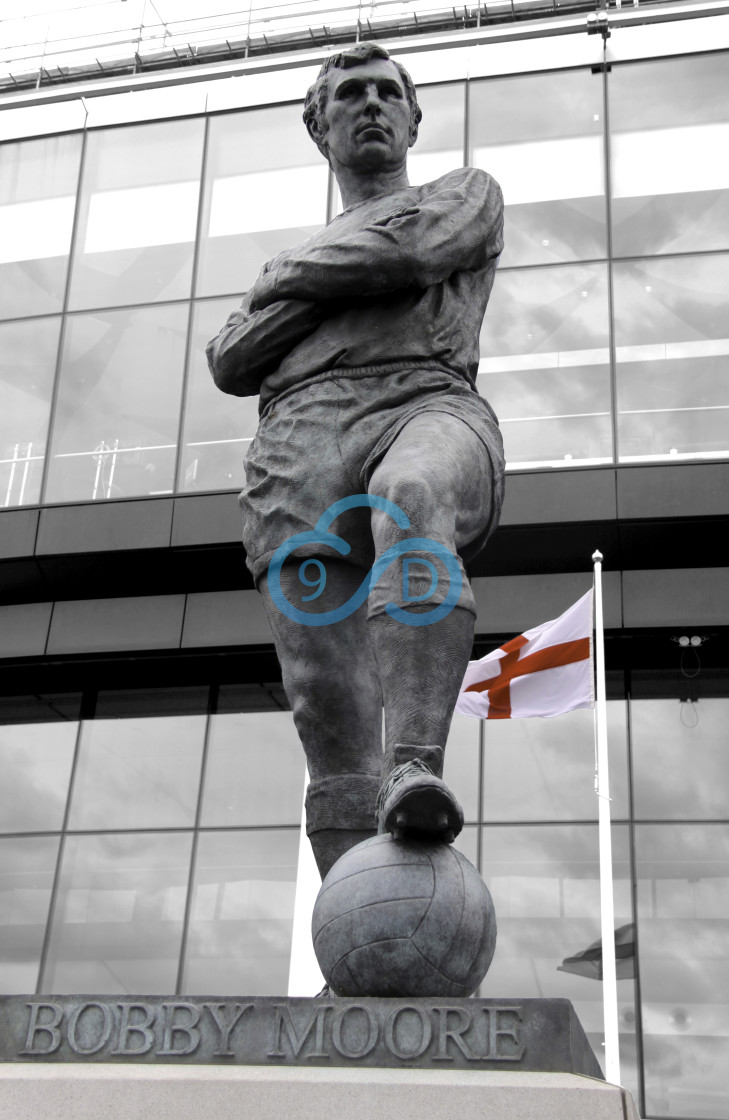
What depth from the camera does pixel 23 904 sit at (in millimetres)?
17016

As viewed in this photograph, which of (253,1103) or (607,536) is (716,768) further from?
(253,1103)

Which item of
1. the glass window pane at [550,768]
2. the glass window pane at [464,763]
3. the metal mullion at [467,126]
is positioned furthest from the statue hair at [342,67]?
the metal mullion at [467,126]

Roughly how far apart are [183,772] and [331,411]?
14.2 metres

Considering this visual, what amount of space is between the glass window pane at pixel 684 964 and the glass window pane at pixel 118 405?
24.3 ft

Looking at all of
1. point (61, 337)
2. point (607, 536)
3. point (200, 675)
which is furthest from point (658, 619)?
point (61, 337)

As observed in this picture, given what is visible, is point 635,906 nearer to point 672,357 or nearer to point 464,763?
point 464,763

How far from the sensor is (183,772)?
17.4m

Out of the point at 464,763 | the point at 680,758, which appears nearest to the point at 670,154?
the point at 680,758

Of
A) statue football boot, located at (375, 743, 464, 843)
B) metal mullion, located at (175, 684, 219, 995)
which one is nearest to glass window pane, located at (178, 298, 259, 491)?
metal mullion, located at (175, 684, 219, 995)

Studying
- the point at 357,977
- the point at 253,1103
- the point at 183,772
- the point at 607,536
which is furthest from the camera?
the point at 183,772

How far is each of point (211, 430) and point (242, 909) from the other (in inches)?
232

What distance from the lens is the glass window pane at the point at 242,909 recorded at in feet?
52.9

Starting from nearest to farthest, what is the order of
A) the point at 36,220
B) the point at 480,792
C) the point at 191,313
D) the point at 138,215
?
the point at 480,792 → the point at 191,313 → the point at 138,215 → the point at 36,220

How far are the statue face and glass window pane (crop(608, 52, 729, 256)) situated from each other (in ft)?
45.2
